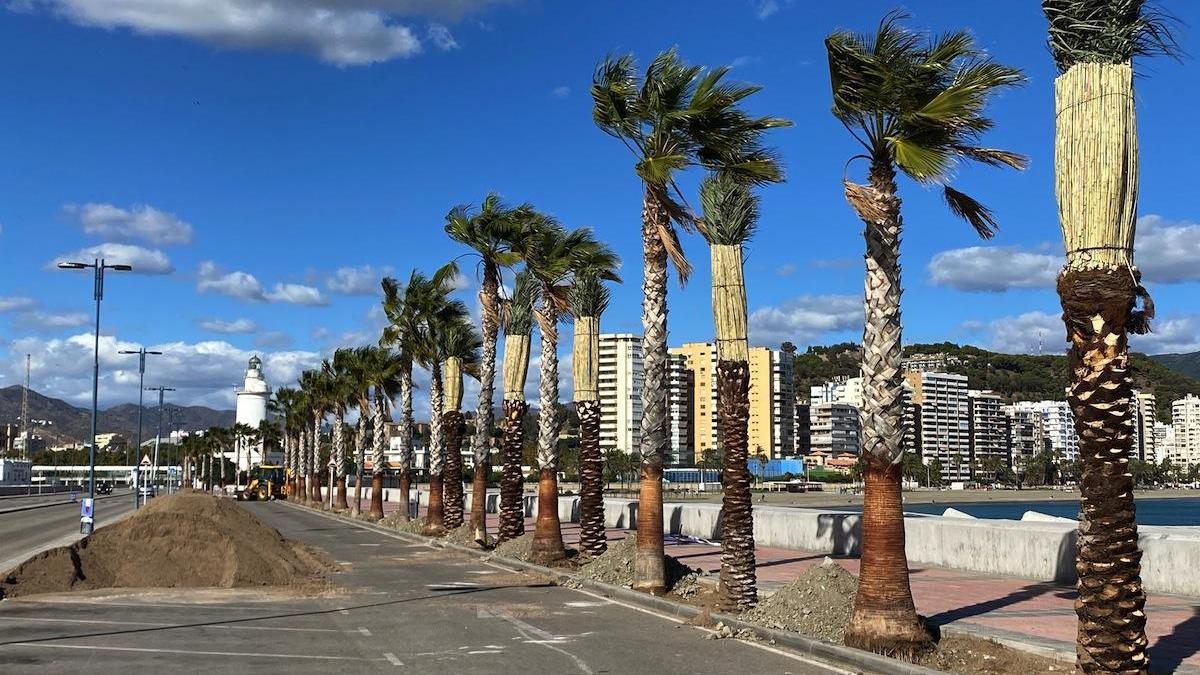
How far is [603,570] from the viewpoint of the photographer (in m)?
21.0

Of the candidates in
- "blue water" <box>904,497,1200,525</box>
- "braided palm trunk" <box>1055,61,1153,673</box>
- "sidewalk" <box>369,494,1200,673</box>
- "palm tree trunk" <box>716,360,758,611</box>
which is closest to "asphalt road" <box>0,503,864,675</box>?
"palm tree trunk" <box>716,360,758,611</box>

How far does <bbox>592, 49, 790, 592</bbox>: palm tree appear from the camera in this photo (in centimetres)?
1795

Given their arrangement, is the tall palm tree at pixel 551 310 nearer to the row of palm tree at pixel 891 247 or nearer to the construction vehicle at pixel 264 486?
the row of palm tree at pixel 891 247

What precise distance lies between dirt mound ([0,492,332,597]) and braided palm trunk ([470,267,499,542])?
6.42 metres

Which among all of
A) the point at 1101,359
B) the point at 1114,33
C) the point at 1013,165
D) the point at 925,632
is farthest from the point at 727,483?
the point at 1114,33

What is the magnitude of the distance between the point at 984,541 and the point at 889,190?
1085 cm

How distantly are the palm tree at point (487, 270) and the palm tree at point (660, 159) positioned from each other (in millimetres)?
9686

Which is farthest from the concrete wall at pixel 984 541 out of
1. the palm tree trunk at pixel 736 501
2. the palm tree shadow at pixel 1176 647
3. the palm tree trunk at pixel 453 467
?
the palm tree trunk at pixel 453 467

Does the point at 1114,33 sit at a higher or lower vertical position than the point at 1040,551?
higher

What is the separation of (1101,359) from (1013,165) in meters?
3.73

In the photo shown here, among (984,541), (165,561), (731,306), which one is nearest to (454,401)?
(165,561)

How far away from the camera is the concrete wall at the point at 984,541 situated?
17.3m

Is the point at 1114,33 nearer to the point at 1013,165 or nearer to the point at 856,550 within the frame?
the point at 1013,165

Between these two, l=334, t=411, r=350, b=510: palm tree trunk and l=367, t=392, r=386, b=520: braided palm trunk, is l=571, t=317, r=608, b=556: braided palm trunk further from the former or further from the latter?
l=334, t=411, r=350, b=510: palm tree trunk
